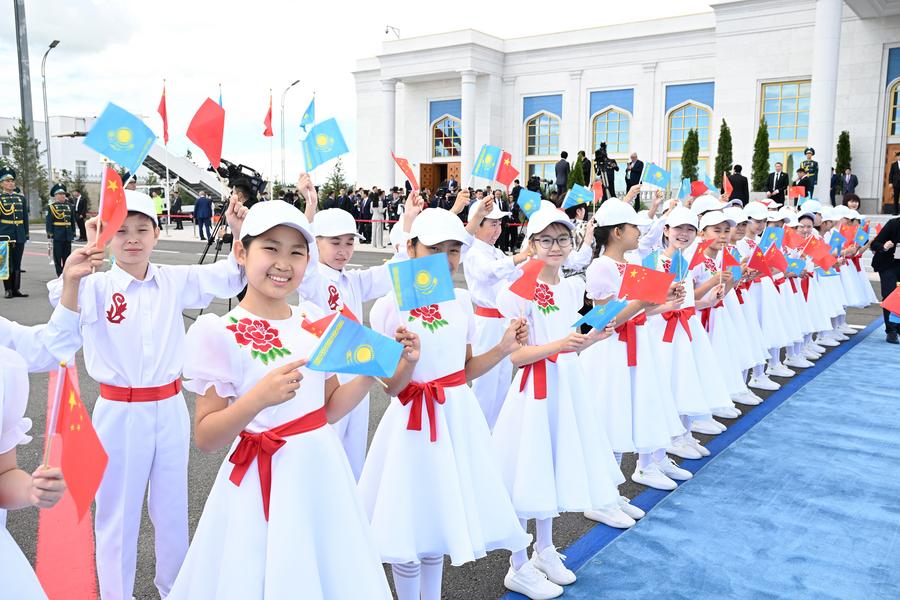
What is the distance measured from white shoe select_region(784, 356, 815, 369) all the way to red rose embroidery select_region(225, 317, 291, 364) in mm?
7696

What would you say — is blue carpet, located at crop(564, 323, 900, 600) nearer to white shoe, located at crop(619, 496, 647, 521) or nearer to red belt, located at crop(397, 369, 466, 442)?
white shoe, located at crop(619, 496, 647, 521)

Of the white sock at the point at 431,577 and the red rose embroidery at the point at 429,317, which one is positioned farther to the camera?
the red rose embroidery at the point at 429,317

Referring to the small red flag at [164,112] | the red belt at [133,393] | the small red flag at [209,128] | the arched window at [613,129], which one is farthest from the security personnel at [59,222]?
the arched window at [613,129]

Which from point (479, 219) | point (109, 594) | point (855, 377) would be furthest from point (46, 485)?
point (855, 377)

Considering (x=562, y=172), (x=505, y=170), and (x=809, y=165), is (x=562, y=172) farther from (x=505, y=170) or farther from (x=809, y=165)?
(x=505, y=170)

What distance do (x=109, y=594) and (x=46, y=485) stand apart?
5.64ft

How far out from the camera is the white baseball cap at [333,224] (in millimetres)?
4242

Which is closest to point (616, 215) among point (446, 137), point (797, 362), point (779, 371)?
point (779, 371)

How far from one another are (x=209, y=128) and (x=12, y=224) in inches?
448

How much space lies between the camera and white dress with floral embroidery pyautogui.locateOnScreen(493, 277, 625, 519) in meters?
3.71

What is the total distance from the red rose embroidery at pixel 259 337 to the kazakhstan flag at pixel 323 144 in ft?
8.32

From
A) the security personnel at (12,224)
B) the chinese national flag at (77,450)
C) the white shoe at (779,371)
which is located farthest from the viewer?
the security personnel at (12,224)

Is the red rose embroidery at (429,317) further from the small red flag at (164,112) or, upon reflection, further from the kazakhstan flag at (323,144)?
the small red flag at (164,112)

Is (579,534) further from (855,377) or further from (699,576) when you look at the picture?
(855,377)
